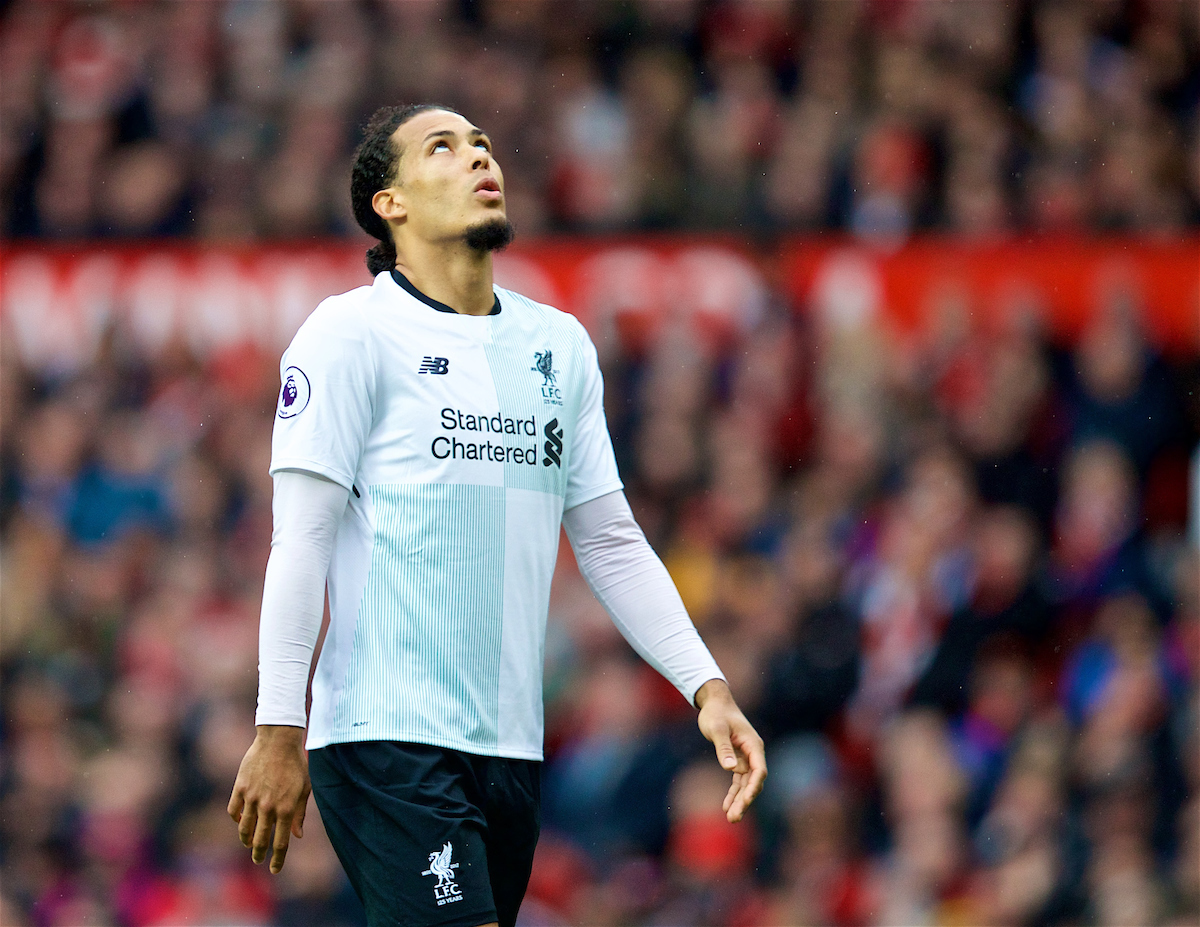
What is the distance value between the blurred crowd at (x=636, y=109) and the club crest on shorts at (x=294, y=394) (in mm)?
7669

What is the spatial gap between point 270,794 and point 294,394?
0.92 metres

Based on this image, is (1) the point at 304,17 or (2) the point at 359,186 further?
(1) the point at 304,17

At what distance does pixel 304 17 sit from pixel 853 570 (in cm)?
697

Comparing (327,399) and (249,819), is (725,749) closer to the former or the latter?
(249,819)

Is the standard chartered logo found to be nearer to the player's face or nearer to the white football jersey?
the white football jersey

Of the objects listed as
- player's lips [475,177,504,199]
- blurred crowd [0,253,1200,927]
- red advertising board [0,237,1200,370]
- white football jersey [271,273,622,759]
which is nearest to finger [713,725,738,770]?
white football jersey [271,273,622,759]

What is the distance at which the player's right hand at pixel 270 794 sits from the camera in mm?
3730

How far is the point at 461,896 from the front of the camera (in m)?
3.84

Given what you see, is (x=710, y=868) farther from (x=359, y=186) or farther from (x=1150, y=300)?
(x=359, y=186)

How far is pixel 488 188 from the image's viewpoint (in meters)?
4.36

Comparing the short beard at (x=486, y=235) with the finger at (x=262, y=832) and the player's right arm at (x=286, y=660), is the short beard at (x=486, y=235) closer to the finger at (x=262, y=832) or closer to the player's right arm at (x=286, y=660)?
the player's right arm at (x=286, y=660)

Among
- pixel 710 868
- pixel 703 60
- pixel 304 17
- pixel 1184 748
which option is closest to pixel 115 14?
pixel 304 17

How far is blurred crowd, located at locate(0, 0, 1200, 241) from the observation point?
11.4 metres

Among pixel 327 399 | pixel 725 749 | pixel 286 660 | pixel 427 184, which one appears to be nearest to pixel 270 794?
pixel 286 660
